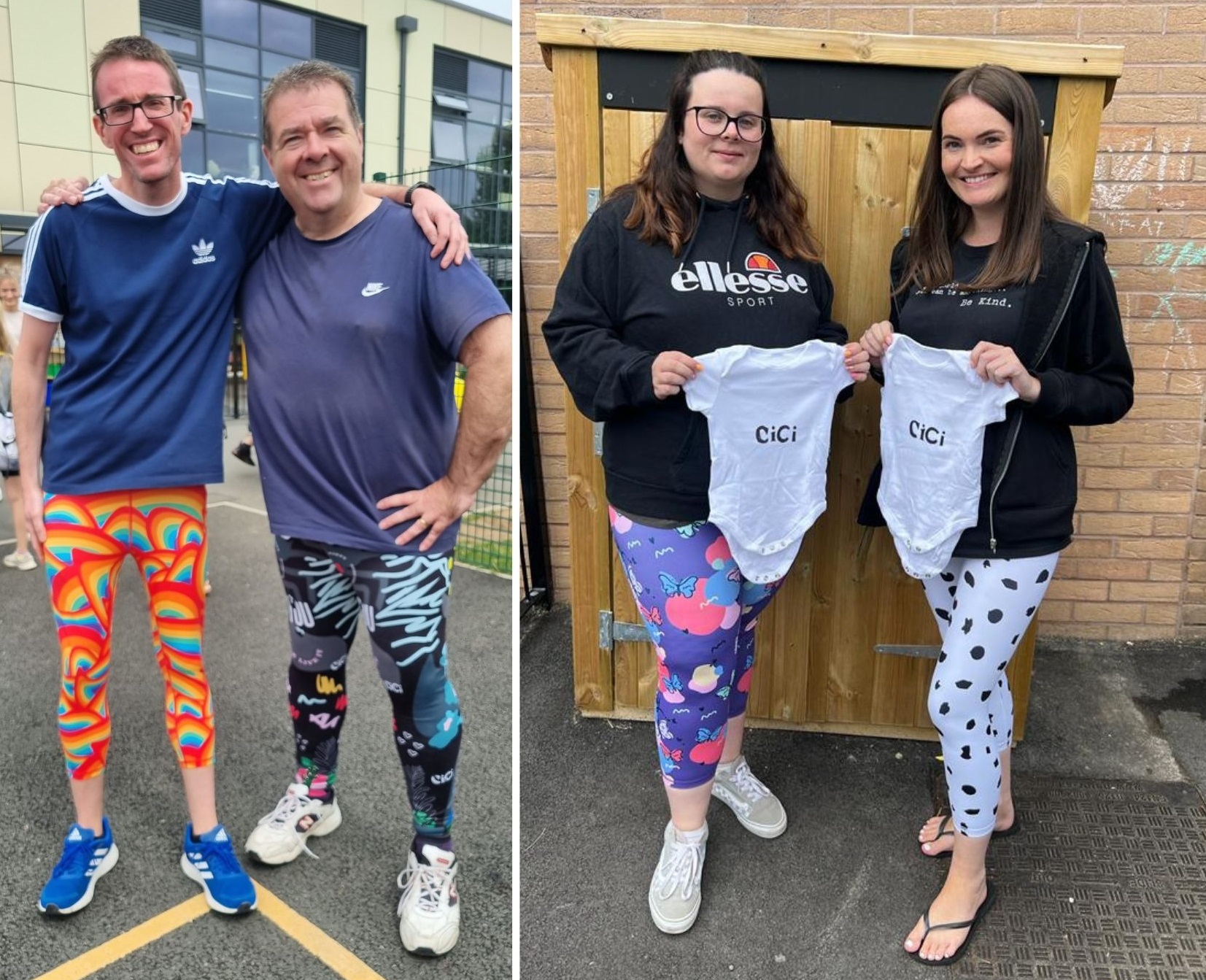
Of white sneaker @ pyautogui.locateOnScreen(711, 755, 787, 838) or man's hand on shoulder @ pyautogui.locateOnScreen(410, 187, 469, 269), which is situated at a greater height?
man's hand on shoulder @ pyautogui.locateOnScreen(410, 187, 469, 269)

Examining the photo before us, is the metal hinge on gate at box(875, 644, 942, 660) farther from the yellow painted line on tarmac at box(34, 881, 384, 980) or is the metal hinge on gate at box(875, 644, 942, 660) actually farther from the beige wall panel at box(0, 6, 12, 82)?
the beige wall panel at box(0, 6, 12, 82)

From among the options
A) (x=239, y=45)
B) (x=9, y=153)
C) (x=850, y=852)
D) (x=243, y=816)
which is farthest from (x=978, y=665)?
(x=239, y=45)

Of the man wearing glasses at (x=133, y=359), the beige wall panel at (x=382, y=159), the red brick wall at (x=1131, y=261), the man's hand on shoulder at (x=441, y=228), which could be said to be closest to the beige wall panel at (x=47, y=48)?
the red brick wall at (x=1131, y=261)

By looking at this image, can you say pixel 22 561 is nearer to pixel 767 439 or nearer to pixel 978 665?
pixel 767 439

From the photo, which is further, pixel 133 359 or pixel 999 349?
pixel 133 359

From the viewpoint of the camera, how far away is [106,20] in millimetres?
4660

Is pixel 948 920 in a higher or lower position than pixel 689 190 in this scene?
lower

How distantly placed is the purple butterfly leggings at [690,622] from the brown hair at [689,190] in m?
0.68

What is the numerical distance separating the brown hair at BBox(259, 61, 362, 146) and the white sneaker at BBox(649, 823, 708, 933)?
2004mm

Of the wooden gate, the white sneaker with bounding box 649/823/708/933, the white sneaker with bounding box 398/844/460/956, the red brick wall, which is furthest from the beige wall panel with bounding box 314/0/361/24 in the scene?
the white sneaker with bounding box 649/823/708/933

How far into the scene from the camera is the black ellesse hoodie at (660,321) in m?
2.02

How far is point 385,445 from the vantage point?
208 cm

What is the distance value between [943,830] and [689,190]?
1.93 metres

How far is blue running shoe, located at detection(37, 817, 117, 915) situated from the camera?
2.39 metres
